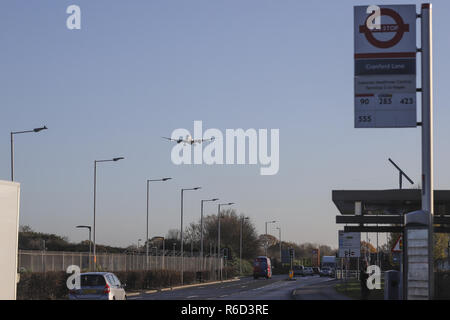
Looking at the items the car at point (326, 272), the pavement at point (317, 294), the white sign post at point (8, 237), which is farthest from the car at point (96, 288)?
the car at point (326, 272)

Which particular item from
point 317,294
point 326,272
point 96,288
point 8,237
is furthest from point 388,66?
point 326,272

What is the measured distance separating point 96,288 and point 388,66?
526 inches

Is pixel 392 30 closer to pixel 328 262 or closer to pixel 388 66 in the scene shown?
pixel 388 66

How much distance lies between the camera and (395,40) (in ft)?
69.2

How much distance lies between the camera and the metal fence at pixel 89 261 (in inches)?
1809

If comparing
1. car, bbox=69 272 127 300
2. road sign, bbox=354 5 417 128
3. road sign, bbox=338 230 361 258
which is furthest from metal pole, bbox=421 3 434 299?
road sign, bbox=338 230 361 258

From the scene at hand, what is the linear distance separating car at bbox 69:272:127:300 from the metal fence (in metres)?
15.4

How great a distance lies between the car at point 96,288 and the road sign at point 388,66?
12.0m

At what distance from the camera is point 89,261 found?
5266 centimetres

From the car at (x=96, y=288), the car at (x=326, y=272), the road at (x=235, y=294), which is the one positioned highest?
the car at (x=96, y=288)

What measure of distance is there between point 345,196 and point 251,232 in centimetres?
10794

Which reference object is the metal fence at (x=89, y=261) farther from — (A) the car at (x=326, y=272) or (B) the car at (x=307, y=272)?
(B) the car at (x=307, y=272)
